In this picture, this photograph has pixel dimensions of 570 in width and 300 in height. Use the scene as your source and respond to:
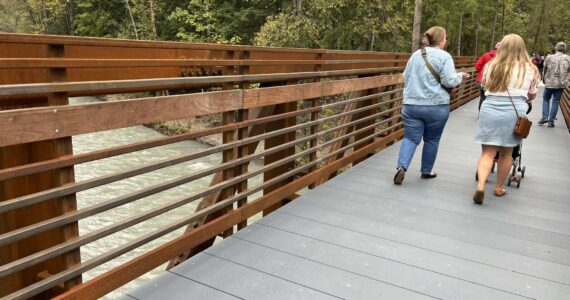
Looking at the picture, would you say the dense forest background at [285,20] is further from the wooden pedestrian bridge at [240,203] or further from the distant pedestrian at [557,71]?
the wooden pedestrian bridge at [240,203]

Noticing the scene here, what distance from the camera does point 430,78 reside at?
192 inches

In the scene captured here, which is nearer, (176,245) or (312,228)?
(176,245)

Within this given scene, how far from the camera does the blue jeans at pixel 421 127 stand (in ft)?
16.4

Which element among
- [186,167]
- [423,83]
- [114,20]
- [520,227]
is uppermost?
[114,20]

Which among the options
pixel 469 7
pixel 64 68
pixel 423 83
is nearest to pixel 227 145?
pixel 64 68

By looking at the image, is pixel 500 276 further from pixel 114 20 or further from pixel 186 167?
pixel 114 20

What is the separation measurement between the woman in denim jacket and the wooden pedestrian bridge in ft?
1.54

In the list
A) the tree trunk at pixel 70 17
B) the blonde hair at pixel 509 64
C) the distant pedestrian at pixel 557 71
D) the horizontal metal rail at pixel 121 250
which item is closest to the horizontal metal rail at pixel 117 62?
the horizontal metal rail at pixel 121 250

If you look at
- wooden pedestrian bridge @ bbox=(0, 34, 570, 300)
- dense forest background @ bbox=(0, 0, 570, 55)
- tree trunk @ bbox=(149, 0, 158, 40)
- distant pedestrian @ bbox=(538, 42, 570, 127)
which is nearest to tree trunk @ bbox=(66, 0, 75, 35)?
dense forest background @ bbox=(0, 0, 570, 55)

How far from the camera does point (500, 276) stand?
306cm

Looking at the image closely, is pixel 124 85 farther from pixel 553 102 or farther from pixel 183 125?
pixel 183 125

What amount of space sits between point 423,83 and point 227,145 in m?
2.60

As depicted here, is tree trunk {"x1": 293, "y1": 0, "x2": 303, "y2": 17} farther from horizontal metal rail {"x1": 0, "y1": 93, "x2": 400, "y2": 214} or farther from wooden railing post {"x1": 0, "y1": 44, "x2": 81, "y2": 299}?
wooden railing post {"x1": 0, "y1": 44, "x2": 81, "y2": 299}

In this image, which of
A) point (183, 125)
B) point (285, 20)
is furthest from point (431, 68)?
point (183, 125)
